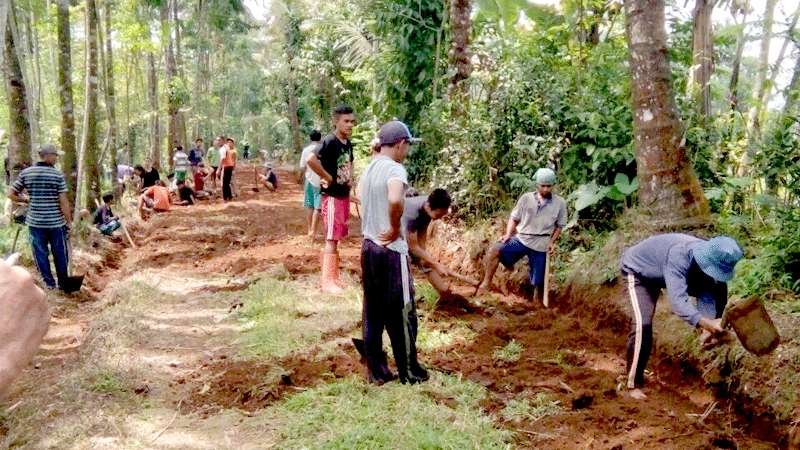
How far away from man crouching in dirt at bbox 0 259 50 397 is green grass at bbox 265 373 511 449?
8.45 feet

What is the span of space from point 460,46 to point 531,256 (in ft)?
14.8

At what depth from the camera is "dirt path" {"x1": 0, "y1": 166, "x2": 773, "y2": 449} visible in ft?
13.4

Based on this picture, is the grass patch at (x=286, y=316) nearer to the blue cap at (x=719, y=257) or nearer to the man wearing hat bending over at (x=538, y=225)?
the man wearing hat bending over at (x=538, y=225)

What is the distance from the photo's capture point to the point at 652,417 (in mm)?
4375

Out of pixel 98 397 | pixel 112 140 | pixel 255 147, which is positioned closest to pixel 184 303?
pixel 98 397

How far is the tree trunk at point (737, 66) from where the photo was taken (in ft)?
28.2

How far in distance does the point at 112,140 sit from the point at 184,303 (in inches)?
417

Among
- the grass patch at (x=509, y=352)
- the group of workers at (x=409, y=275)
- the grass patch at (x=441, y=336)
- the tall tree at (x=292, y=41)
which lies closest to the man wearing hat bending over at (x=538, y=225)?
the grass patch at (x=441, y=336)

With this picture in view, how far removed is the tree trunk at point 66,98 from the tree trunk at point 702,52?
9.06 meters

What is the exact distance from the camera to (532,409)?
4371mm

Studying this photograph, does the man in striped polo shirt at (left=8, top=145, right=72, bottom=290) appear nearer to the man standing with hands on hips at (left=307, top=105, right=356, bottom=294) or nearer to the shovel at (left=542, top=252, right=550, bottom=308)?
the man standing with hands on hips at (left=307, top=105, right=356, bottom=294)

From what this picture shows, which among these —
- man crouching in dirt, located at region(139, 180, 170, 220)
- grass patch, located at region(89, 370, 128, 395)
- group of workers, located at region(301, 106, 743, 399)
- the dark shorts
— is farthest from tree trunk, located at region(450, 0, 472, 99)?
man crouching in dirt, located at region(139, 180, 170, 220)

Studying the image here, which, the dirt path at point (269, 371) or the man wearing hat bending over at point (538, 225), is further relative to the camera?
the man wearing hat bending over at point (538, 225)

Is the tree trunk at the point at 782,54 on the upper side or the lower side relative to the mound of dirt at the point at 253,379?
upper
